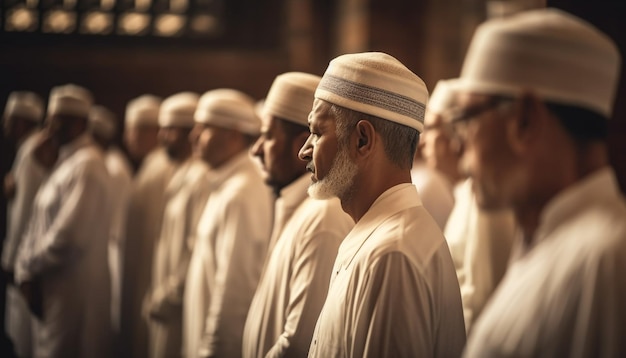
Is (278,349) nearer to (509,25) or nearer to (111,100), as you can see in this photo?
(509,25)

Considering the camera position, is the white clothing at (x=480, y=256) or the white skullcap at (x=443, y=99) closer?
the white clothing at (x=480, y=256)

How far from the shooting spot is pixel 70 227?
654cm

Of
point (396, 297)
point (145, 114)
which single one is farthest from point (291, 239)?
point (145, 114)

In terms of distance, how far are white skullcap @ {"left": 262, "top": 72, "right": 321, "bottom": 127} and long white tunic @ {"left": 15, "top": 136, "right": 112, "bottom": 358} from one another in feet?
9.87

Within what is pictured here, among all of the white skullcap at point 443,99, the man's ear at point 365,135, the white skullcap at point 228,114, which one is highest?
the man's ear at point 365,135

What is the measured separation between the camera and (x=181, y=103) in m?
7.63

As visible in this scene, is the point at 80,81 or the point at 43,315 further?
the point at 80,81

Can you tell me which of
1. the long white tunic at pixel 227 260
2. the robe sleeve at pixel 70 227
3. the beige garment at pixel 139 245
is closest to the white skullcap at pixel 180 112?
the beige garment at pixel 139 245

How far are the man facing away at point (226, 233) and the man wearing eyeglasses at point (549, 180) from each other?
296 cm

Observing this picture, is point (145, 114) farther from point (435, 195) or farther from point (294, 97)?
Answer: point (294, 97)

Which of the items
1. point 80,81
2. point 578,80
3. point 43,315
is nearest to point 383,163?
point 578,80

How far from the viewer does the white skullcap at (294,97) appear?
158 inches

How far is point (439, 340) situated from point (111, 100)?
9.52 m

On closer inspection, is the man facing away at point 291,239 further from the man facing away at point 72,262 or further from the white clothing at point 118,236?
the white clothing at point 118,236
